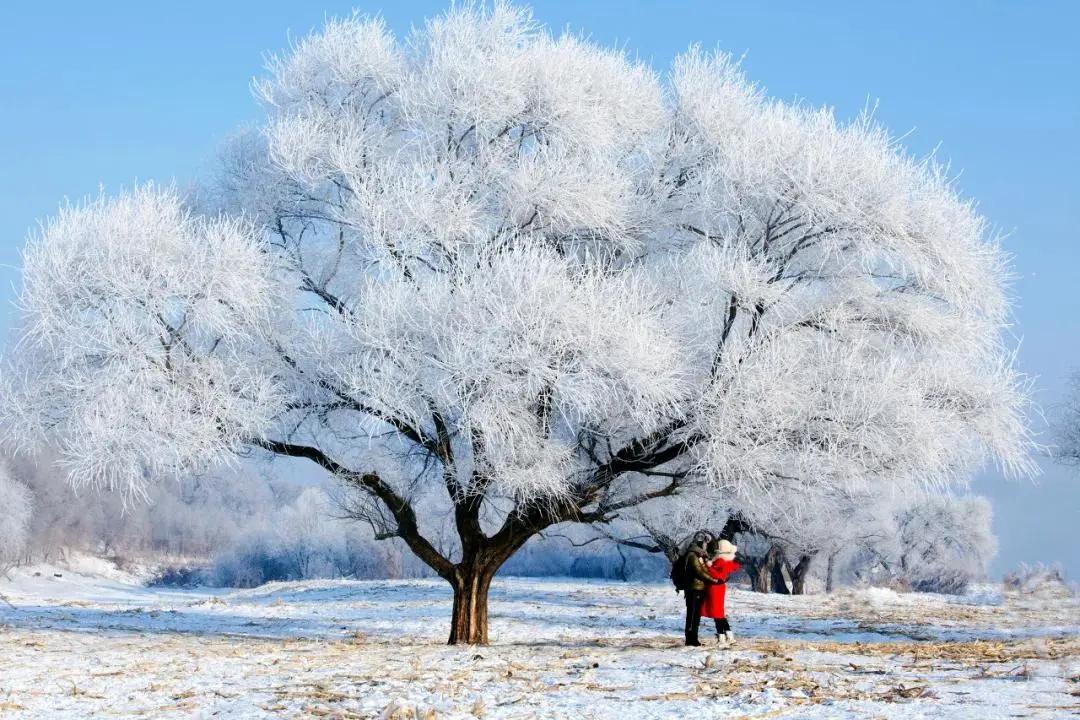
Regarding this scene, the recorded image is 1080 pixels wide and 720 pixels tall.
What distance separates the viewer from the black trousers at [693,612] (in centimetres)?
1312

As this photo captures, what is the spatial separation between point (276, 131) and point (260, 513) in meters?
83.4

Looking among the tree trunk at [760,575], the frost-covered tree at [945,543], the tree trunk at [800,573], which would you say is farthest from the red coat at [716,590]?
the frost-covered tree at [945,543]

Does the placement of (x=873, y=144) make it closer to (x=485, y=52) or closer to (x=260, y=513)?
(x=485, y=52)

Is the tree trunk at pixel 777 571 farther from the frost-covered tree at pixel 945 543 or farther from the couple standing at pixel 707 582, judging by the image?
the couple standing at pixel 707 582

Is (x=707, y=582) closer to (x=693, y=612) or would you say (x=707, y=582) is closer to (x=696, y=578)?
(x=696, y=578)

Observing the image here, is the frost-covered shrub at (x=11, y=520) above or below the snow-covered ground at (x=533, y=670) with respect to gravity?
above

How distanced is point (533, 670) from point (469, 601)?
6.21 meters

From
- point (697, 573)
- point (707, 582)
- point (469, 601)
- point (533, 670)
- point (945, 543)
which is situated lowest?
point (533, 670)

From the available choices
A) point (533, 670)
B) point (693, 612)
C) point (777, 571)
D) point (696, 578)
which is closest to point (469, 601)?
point (693, 612)

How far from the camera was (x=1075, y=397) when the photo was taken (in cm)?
3972

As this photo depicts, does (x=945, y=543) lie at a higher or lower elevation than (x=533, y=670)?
higher

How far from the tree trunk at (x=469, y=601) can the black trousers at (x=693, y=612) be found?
4.47m

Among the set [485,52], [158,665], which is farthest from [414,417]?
[485,52]

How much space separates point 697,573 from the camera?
514 inches
